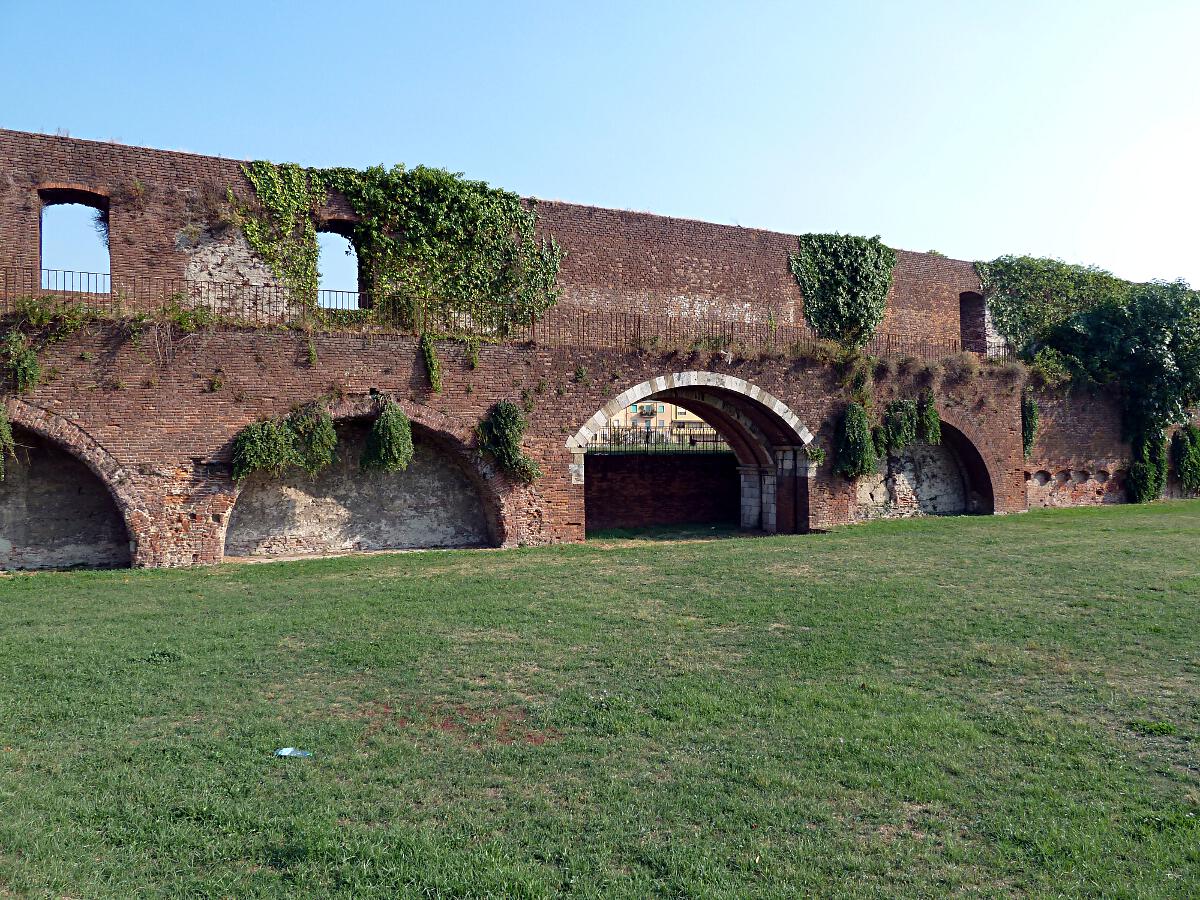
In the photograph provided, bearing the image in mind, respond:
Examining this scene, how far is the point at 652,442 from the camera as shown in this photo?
2108cm

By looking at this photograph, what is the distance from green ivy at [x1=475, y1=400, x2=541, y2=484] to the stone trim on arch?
111cm

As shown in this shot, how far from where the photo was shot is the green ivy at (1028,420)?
74.3 feet

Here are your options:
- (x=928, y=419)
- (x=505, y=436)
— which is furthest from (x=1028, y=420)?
(x=505, y=436)

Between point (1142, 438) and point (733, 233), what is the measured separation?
13.7 m

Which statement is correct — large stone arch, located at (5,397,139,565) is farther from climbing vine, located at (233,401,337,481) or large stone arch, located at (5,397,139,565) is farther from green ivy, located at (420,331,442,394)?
green ivy, located at (420,331,442,394)

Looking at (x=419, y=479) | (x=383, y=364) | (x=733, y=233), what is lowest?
(x=419, y=479)

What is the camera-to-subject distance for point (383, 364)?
49.8ft

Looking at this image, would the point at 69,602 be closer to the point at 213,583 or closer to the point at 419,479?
the point at 213,583

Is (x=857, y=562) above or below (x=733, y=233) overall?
below

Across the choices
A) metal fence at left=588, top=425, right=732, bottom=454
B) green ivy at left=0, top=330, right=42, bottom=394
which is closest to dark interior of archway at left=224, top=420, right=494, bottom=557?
green ivy at left=0, top=330, right=42, bottom=394

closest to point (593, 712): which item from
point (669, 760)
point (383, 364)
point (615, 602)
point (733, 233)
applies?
point (669, 760)

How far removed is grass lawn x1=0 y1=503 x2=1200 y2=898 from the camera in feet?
13.0

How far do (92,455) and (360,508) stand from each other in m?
4.50

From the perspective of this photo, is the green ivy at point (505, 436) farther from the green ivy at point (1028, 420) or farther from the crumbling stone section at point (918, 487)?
the green ivy at point (1028, 420)
